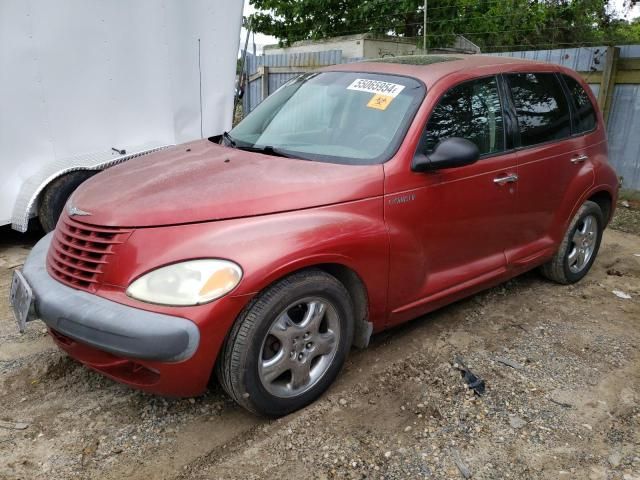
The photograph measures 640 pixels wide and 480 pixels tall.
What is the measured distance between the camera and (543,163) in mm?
3965

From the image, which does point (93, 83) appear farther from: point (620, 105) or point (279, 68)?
point (620, 105)

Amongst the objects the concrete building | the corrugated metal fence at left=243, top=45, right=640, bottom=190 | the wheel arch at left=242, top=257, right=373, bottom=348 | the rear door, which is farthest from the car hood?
the concrete building

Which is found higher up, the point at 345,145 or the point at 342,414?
the point at 345,145

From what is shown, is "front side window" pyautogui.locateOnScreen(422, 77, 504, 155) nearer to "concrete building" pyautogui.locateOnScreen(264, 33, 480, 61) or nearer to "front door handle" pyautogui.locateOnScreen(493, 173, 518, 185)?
"front door handle" pyautogui.locateOnScreen(493, 173, 518, 185)

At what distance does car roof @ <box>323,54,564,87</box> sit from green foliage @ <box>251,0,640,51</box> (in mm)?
10739

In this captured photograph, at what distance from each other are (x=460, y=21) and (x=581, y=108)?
1117 cm

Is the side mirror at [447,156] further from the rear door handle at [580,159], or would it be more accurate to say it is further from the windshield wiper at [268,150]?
the rear door handle at [580,159]

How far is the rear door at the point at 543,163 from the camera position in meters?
3.87

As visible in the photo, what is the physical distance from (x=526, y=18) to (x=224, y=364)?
16.3 meters

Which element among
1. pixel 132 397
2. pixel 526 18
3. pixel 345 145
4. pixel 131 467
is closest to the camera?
pixel 131 467

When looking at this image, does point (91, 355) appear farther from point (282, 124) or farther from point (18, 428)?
point (282, 124)

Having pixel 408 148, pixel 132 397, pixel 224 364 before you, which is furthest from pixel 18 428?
pixel 408 148

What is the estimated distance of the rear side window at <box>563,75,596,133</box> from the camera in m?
4.39

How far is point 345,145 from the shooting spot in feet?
10.6
